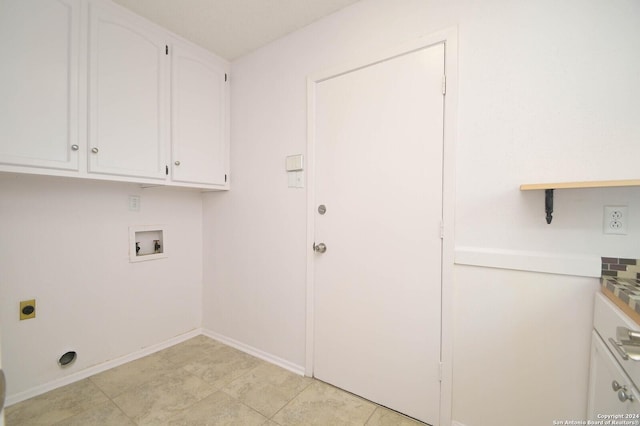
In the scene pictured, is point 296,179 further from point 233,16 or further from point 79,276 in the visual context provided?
point 79,276

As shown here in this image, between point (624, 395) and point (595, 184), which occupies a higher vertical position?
point (595, 184)

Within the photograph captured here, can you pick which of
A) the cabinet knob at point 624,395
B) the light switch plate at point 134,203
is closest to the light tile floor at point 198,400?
the cabinet knob at point 624,395

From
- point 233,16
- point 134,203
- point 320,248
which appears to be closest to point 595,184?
point 320,248

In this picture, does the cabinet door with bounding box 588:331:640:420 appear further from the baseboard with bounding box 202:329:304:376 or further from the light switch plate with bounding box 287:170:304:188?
the light switch plate with bounding box 287:170:304:188

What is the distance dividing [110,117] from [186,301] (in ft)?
5.31

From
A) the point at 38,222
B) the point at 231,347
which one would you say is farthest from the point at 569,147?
the point at 38,222

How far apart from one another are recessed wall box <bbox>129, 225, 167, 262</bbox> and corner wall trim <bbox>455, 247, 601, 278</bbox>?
2.25 metres

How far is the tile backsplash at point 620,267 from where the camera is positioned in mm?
1003

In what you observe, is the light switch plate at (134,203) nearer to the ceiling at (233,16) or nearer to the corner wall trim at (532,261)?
→ the ceiling at (233,16)

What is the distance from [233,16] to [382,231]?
1736mm

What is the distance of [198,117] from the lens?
211 cm

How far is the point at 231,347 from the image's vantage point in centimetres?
225

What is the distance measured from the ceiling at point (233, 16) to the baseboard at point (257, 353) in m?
2.45

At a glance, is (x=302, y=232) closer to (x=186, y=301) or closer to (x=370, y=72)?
(x=370, y=72)
